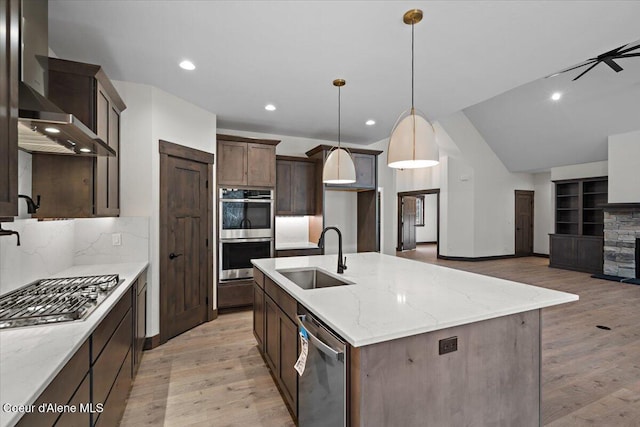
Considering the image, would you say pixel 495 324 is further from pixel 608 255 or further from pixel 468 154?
pixel 468 154

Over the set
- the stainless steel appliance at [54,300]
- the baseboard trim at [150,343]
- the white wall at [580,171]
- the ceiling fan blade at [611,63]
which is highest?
the ceiling fan blade at [611,63]

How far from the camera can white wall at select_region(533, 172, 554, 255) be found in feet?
31.6

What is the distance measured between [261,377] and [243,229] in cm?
212

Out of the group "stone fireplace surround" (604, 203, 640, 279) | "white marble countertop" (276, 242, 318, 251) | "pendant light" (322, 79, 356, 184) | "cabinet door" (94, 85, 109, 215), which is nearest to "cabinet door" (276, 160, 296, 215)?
"white marble countertop" (276, 242, 318, 251)

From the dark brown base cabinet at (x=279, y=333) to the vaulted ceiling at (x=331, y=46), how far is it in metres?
1.96

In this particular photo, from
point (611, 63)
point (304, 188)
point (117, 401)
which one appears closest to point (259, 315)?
point (117, 401)

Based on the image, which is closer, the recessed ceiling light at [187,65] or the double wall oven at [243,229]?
the recessed ceiling light at [187,65]

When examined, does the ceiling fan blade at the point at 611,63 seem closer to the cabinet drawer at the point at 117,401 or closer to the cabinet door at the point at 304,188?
the cabinet door at the point at 304,188

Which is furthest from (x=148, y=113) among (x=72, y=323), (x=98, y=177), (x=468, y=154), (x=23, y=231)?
(x=468, y=154)

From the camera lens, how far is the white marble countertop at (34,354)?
2.98 feet

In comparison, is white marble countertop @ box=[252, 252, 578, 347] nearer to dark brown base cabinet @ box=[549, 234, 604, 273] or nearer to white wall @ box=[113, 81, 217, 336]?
white wall @ box=[113, 81, 217, 336]

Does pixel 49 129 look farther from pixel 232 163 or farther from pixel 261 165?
pixel 261 165

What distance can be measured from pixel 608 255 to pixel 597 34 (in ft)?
20.9

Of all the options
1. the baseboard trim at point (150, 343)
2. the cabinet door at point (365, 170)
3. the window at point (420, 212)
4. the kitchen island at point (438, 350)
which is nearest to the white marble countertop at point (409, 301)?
the kitchen island at point (438, 350)
